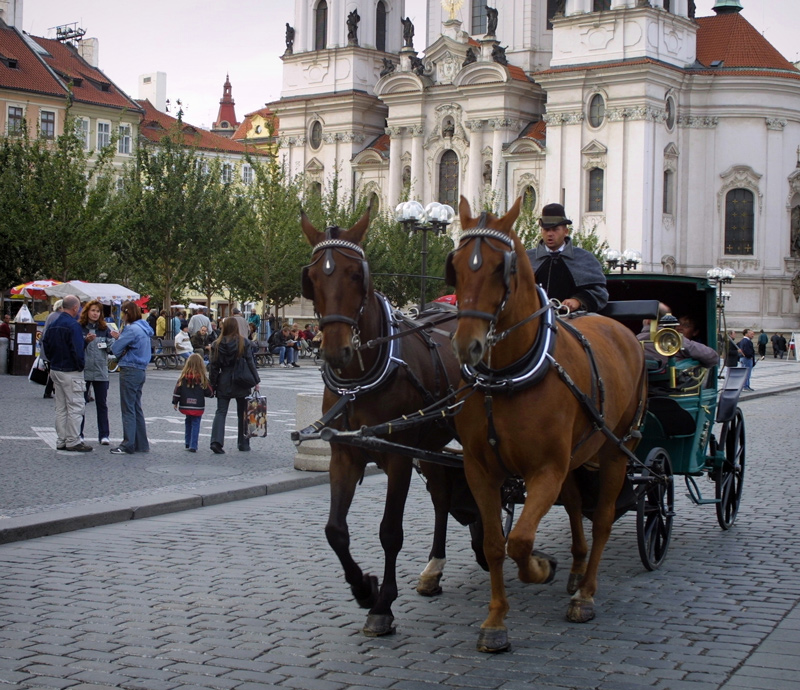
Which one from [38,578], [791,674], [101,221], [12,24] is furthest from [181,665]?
[12,24]

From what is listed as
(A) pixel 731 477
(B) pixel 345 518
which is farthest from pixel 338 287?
(A) pixel 731 477

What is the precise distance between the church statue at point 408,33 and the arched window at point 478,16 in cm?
417

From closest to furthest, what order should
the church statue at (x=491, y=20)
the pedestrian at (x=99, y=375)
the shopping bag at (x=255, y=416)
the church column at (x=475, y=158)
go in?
the shopping bag at (x=255, y=416), the pedestrian at (x=99, y=375), the church column at (x=475, y=158), the church statue at (x=491, y=20)

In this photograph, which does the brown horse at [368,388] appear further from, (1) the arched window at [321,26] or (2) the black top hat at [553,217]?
(1) the arched window at [321,26]

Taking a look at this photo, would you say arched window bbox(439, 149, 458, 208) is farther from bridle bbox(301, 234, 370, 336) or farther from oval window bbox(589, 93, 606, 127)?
bridle bbox(301, 234, 370, 336)

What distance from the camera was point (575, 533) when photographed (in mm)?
6996

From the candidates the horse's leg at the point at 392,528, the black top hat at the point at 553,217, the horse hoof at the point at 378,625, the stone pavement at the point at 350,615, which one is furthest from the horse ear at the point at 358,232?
the stone pavement at the point at 350,615

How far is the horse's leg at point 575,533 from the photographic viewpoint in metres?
6.87

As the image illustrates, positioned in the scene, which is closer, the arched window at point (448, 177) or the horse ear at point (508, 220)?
the horse ear at point (508, 220)

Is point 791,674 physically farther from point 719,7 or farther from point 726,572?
point 719,7

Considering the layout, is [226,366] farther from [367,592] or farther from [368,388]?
[367,592]

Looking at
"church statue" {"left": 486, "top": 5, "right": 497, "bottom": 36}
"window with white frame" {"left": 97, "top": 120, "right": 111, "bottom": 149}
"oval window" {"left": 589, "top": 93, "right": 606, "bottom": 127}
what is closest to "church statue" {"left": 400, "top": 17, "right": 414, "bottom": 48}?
"church statue" {"left": 486, "top": 5, "right": 497, "bottom": 36}

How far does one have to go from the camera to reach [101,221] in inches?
1494

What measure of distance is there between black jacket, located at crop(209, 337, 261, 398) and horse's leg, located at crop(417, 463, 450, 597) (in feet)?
23.8
